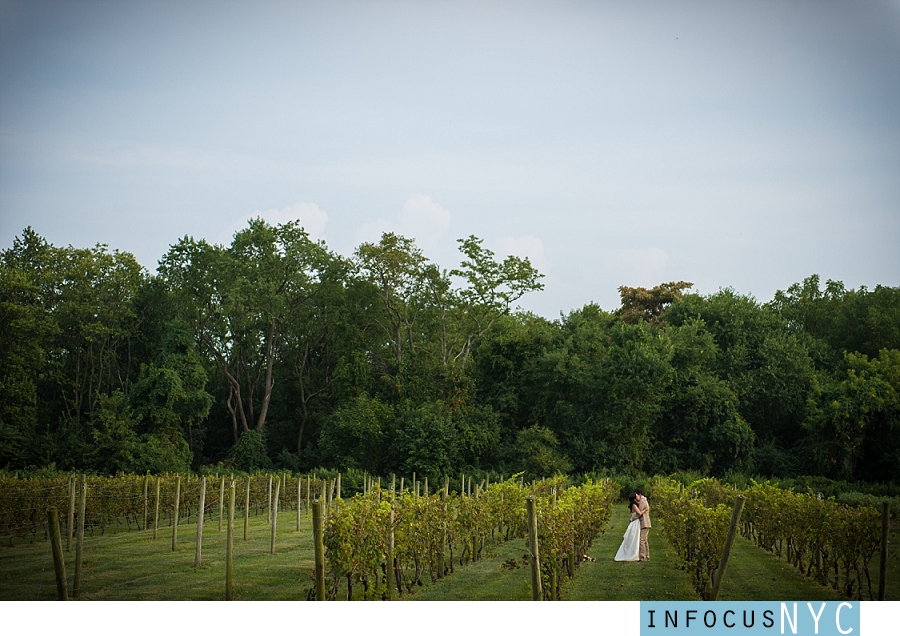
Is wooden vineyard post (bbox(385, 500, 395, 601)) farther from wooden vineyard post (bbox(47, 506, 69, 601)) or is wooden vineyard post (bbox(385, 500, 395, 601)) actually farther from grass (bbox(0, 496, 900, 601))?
wooden vineyard post (bbox(47, 506, 69, 601))

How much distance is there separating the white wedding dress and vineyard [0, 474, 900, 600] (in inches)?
13.4

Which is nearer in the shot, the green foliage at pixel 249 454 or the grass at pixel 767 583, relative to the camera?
the grass at pixel 767 583

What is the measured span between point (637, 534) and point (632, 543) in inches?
6.8

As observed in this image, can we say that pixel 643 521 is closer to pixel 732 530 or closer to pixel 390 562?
pixel 732 530

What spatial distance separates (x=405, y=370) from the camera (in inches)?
1284

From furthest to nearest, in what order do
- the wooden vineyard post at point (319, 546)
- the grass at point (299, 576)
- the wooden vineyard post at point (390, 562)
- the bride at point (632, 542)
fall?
1. the bride at point (632, 542)
2. the grass at point (299, 576)
3. the wooden vineyard post at point (390, 562)
4. the wooden vineyard post at point (319, 546)

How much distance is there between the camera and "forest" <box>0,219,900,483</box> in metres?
Result: 28.1

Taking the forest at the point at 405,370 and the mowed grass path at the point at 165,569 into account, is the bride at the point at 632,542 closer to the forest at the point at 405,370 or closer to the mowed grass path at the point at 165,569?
the mowed grass path at the point at 165,569

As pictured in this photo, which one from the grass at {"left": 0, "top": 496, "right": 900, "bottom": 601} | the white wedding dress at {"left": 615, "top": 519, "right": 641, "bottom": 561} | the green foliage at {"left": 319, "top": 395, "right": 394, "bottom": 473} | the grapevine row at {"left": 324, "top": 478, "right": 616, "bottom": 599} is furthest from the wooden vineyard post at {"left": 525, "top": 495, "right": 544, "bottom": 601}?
the green foliage at {"left": 319, "top": 395, "right": 394, "bottom": 473}

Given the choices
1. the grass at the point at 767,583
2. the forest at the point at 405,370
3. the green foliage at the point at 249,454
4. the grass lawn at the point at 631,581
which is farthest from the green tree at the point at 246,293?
the grass at the point at 767,583

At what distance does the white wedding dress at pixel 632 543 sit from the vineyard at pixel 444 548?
0.34 m

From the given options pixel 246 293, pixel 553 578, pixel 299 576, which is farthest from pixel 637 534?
pixel 246 293

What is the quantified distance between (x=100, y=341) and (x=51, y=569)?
22.9m

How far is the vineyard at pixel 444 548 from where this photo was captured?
8.85 meters
